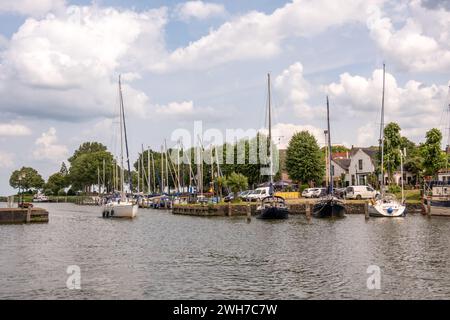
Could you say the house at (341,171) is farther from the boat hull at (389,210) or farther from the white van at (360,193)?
the boat hull at (389,210)

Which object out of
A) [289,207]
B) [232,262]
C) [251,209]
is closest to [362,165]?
[289,207]

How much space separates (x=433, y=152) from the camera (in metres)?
91.7

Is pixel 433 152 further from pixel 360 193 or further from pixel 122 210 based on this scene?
pixel 122 210

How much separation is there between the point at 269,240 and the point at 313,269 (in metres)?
15.5

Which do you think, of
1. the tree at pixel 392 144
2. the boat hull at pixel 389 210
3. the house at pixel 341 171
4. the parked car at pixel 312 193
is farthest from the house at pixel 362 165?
the boat hull at pixel 389 210

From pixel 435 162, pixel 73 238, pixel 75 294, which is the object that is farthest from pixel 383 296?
pixel 435 162

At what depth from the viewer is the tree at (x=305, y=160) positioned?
115375mm

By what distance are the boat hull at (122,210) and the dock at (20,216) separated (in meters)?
13.6

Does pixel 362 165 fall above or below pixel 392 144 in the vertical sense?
below

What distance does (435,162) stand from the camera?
9138 cm

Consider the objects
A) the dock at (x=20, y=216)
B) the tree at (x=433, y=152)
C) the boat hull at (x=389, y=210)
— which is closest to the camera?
the dock at (x=20, y=216)

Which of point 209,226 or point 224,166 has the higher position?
point 224,166

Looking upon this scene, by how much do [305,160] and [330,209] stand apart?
4410 centimetres

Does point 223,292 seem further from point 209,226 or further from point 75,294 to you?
point 209,226
